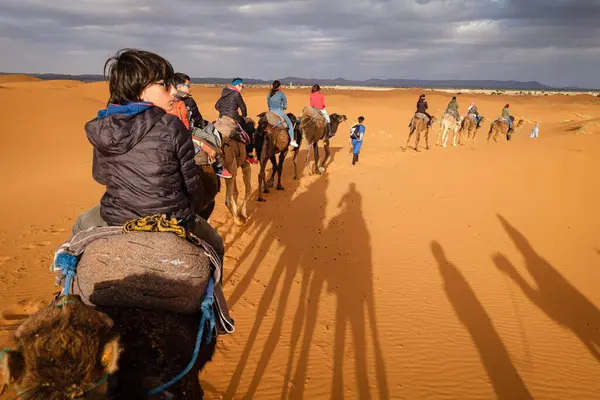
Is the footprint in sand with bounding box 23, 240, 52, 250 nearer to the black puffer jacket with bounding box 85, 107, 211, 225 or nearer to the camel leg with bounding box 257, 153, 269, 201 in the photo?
the camel leg with bounding box 257, 153, 269, 201

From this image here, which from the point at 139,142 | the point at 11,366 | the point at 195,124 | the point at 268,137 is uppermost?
the point at 139,142

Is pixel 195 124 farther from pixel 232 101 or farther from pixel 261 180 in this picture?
pixel 261 180

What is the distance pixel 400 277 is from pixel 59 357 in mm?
6430

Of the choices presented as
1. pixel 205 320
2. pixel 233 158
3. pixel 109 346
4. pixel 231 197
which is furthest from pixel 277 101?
pixel 109 346

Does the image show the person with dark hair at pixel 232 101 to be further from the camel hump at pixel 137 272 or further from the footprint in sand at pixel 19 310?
the camel hump at pixel 137 272

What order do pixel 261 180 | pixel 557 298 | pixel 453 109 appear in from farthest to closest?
pixel 453 109, pixel 261 180, pixel 557 298

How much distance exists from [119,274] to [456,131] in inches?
915

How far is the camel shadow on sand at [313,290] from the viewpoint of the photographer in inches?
180

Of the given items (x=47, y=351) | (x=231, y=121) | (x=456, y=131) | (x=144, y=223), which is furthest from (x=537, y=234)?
(x=456, y=131)

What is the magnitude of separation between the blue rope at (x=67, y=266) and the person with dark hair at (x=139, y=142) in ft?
1.28

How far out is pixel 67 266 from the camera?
2252 mm

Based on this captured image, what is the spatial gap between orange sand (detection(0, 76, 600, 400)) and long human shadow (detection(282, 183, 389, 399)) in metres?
0.03

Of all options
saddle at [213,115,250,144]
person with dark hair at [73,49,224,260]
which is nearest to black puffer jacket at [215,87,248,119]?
saddle at [213,115,250,144]

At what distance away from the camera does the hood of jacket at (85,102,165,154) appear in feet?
7.76
